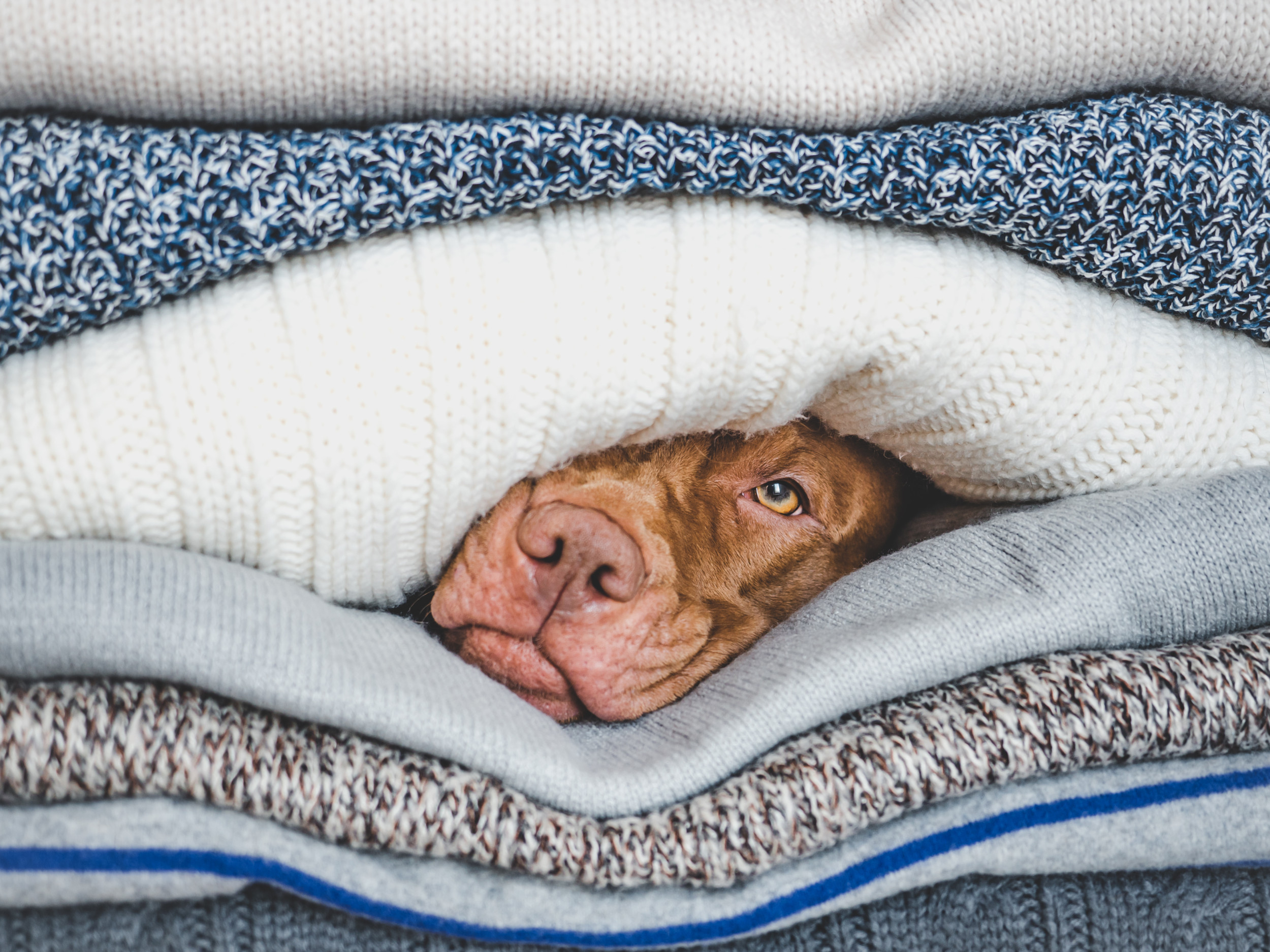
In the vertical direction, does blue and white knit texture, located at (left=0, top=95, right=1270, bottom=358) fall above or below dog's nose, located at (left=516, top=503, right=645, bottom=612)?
above

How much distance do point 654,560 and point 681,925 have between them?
1.64 ft

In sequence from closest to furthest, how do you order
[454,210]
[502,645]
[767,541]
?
[454,210] < [502,645] < [767,541]

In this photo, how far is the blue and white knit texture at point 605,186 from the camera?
79cm

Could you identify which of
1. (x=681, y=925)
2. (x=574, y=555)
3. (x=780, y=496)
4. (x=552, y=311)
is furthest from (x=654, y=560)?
(x=681, y=925)

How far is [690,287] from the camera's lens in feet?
3.12

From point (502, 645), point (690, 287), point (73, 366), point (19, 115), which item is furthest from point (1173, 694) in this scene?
point (19, 115)

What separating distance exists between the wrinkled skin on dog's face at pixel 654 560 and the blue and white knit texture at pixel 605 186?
1.29 feet

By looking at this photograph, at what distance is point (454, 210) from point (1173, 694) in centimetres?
78

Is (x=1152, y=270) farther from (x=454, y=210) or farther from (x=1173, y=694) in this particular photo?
(x=454, y=210)

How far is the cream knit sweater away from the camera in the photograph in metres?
0.84

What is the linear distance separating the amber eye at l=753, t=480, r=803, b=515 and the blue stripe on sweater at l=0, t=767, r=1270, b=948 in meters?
0.64

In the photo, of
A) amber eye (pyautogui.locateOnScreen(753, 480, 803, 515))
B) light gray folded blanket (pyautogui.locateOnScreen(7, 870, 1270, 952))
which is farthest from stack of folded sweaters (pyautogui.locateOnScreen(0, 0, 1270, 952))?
amber eye (pyautogui.locateOnScreen(753, 480, 803, 515))

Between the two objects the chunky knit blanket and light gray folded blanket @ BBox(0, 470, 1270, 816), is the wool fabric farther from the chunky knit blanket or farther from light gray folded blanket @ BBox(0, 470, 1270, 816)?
light gray folded blanket @ BBox(0, 470, 1270, 816)

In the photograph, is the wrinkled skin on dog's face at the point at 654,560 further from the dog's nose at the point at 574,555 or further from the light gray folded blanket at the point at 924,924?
the light gray folded blanket at the point at 924,924
